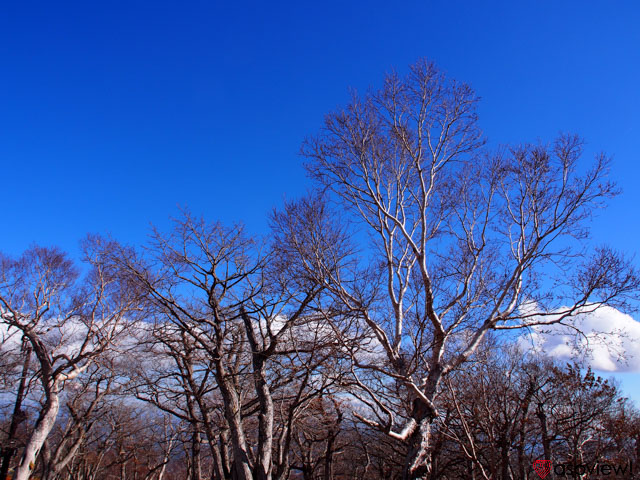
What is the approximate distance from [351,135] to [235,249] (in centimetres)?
439

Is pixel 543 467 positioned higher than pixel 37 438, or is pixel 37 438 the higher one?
pixel 37 438

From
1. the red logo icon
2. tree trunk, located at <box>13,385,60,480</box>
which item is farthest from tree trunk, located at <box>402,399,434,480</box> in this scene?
tree trunk, located at <box>13,385,60,480</box>

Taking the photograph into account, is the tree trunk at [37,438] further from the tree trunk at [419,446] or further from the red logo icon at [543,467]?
the red logo icon at [543,467]

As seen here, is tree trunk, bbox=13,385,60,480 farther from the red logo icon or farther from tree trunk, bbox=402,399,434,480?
the red logo icon

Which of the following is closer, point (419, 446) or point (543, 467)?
point (419, 446)

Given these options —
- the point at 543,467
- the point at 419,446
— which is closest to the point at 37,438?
the point at 419,446

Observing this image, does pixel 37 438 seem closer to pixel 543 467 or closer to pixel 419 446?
pixel 419 446

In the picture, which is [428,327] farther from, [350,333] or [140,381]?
[140,381]

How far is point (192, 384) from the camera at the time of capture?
13.0 m

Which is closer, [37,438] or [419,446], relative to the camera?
[419,446]

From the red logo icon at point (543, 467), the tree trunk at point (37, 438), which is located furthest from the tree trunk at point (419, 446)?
the tree trunk at point (37, 438)

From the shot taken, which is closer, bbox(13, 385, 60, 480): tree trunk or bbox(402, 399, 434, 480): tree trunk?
bbox(402, 399, 434, 480): tree trunk

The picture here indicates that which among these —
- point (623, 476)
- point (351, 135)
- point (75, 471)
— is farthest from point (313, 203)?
point (75, 471)

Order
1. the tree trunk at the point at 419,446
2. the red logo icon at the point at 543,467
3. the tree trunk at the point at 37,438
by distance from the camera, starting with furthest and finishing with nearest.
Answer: the red logo icon at the point at 543,467 < the tree trunk at the point at 37,438 < the tree trunk at the point at 419,446
